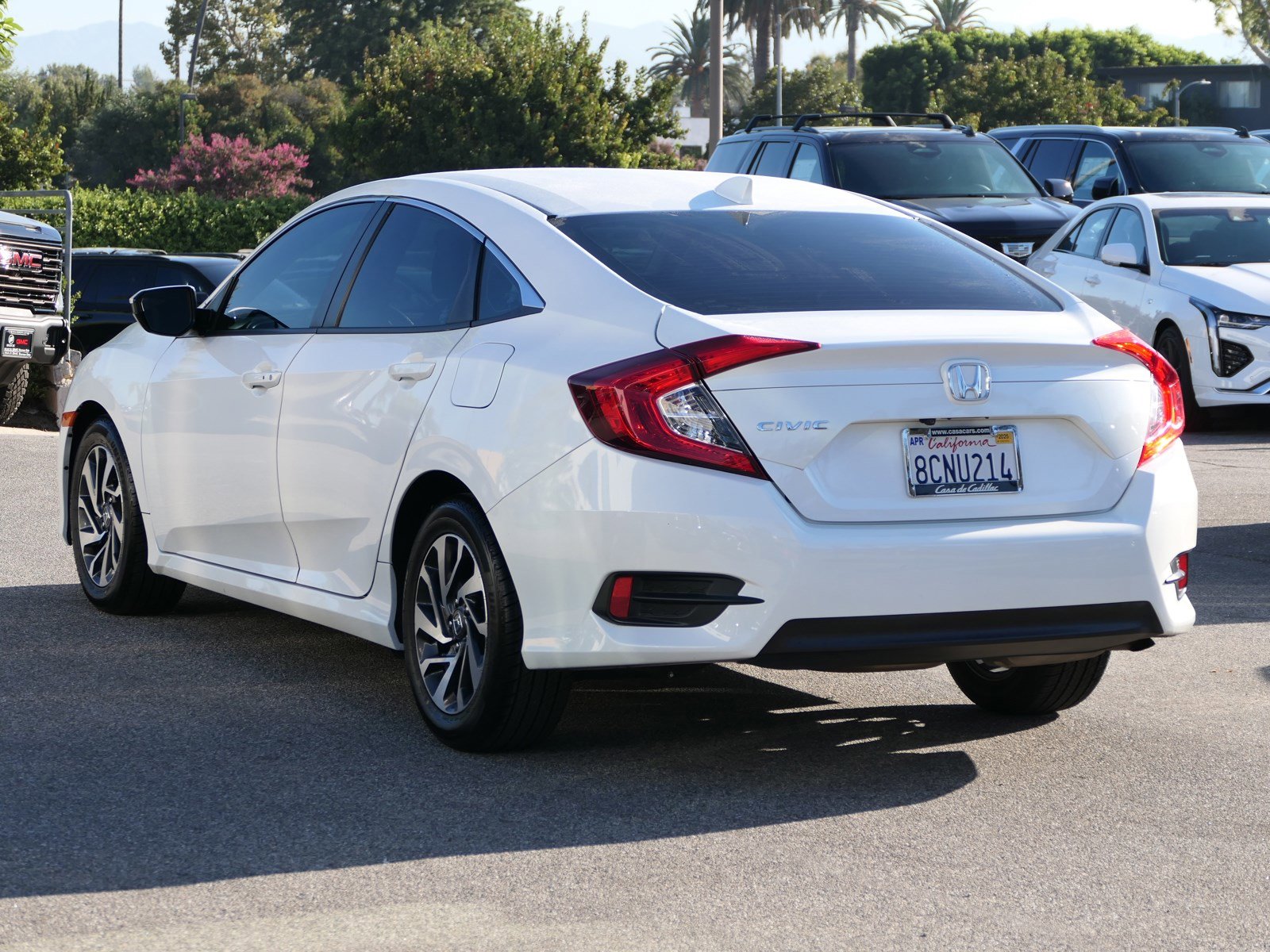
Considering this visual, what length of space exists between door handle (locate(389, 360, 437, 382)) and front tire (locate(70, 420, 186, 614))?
1949 millimetres

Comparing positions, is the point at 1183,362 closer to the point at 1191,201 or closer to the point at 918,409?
the point at 1191,201

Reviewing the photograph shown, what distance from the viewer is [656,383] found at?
476cm

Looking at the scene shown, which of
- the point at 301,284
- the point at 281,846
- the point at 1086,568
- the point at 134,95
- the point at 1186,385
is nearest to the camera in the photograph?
the point at 281,846

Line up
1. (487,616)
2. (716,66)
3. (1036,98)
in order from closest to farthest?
(487,616), (716,66), (1036,98)

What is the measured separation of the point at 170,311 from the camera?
6762 millimetres

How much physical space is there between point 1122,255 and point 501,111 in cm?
4229

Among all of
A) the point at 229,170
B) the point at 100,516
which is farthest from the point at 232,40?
the point at 100,516

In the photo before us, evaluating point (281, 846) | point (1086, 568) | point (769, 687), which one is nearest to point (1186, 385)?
point (769, 687)

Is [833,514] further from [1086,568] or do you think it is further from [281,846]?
[281,846]

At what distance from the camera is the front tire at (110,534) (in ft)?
23.8

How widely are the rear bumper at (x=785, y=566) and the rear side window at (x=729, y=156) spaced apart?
46.1ft

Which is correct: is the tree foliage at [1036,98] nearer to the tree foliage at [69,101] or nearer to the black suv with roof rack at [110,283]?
the tree foliage at [69,101]

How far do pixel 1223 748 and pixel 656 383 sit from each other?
6.66 feet

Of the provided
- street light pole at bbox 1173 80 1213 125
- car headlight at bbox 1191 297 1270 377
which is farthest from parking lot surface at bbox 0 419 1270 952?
street light pole at bbox 1173 80 1213 125
